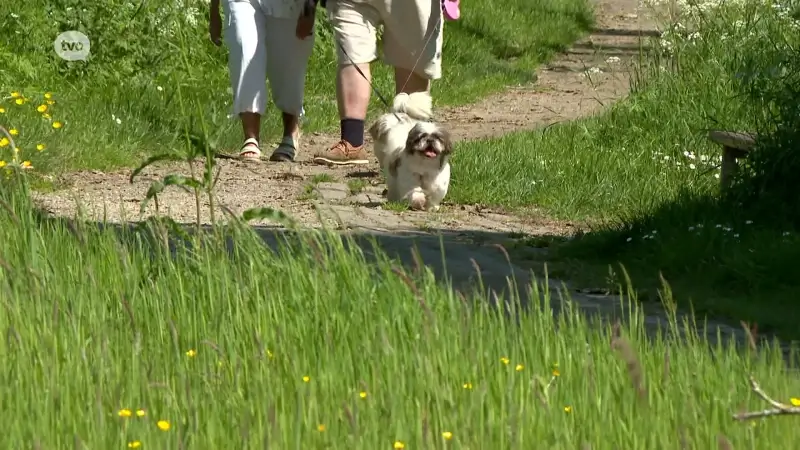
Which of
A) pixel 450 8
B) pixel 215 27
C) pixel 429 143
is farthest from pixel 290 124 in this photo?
pixel 429 143

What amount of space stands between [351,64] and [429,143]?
1.39 m

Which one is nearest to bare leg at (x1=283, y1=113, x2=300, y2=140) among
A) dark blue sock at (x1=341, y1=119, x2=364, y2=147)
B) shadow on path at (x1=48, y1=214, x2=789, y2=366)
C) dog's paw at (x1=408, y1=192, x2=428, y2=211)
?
dark blue sock at (x1=341, y1=119, x2=364, y2=147)

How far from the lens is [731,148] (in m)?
7.91

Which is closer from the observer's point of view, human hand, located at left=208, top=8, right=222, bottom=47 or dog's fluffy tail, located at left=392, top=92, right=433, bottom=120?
dog's fluffy tail, located at left=392, top=92, right=433, bottom=120

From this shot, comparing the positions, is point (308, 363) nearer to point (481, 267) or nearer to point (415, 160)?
point (481, 267)

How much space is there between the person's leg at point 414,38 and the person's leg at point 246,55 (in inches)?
31.1

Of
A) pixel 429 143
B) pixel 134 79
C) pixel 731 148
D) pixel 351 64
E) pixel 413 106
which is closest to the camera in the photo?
pixel 731 148

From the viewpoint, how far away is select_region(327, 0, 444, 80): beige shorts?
31.4ft

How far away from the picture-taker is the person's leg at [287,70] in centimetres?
963

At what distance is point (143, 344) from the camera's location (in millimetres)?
3883

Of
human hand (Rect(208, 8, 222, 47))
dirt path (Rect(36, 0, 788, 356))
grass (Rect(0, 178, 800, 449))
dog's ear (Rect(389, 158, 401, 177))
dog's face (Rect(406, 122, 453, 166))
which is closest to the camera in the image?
grass (Rect(0, 178, 800, 449))

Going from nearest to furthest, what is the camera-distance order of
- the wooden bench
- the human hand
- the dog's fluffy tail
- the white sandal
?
the wooden bench, the dog's fluffy tail, the white sandal, the human hand

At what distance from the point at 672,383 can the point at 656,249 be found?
3.28m

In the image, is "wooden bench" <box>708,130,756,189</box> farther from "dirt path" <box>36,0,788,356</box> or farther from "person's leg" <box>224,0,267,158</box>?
"person's leg" <box>224,0,267,158</box>
